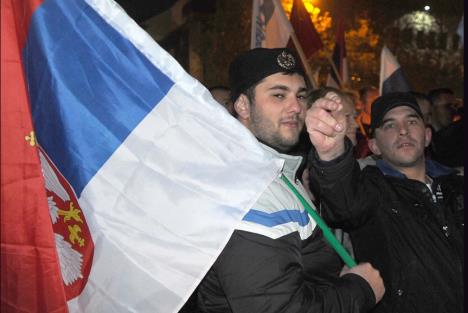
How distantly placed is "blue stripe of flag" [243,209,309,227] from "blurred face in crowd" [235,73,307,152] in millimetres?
668

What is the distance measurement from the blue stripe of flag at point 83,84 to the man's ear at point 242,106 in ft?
3.42

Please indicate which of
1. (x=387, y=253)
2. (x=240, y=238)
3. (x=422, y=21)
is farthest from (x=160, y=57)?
(x=422, y=21)

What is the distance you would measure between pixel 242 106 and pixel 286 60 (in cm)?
33

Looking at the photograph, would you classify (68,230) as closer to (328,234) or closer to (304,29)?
(328,234)

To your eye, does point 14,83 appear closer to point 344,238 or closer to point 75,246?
point 75,246

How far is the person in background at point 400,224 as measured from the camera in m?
2.89

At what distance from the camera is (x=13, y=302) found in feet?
6.26

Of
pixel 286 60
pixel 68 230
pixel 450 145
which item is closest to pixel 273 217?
pixel 68 230

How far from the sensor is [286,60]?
3.02 m

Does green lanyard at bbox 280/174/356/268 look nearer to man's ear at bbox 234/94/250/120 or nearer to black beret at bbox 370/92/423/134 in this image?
man's ear at bbox 234/94/250/120

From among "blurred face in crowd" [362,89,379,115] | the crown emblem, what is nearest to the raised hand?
the crown emblem

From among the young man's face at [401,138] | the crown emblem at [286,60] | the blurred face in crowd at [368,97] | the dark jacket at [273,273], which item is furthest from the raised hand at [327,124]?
the blurred face in crowd at [368,97]

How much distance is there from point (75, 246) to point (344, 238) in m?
2.16

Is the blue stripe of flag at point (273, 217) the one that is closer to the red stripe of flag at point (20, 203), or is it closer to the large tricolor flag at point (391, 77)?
the red stripe of flag at point (20, 203)
